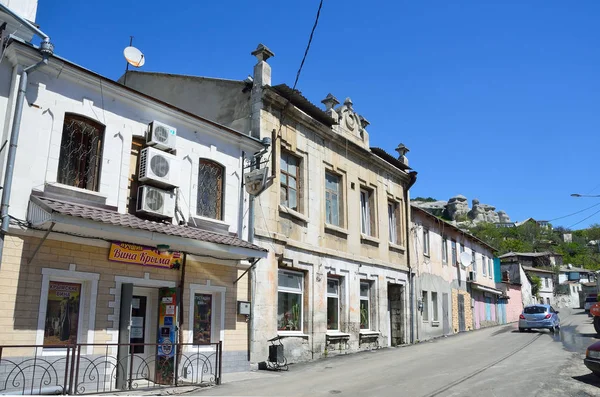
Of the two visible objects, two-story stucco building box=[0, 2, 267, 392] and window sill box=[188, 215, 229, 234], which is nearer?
two-story stucco building box=[0, 2, 267, 392]

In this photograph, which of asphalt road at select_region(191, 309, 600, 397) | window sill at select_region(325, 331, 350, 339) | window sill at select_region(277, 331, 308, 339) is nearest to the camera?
asphalt road at select_region(191, 309, 600, 397)

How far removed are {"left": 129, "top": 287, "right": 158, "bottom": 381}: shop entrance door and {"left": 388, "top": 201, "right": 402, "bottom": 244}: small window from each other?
1338 centimetres

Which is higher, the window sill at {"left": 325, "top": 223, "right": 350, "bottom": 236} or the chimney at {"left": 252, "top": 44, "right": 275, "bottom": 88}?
the chimney at {"left": 252, "top": 44, "right": 275, "bottom": 88}

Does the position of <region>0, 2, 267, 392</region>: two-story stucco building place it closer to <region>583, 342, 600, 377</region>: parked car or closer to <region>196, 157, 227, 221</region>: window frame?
<region>196, 157, 227, 221</region>: window frame

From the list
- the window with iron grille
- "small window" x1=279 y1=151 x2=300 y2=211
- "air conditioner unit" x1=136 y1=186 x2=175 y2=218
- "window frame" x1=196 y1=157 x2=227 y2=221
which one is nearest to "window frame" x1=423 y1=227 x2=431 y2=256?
"small window" x1=279 y1=151 x2=300 y2=211

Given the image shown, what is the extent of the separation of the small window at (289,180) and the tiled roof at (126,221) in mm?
3895

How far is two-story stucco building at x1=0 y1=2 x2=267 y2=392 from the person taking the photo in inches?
361

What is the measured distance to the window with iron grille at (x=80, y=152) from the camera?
1025cm

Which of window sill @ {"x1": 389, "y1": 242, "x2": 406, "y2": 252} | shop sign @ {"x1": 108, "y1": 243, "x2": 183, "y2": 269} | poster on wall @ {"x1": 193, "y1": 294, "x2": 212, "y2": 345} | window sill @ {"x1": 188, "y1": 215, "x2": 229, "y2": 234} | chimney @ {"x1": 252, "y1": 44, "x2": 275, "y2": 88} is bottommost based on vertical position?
poster on wall @ {"x1": 193, "y1": 294, "x2": 212, "y2": 345}

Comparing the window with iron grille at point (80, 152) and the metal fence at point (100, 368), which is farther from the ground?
the window with iron grille at point (80, 152)

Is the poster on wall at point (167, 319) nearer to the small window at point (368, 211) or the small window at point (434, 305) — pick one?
the small window at point (368, 211)

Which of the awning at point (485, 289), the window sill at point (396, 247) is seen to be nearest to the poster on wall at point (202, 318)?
the window sill at point (396, 247)

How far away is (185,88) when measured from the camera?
1694cm

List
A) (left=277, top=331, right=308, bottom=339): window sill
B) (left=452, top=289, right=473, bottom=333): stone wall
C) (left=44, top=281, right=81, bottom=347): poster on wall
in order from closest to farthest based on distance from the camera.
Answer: (left=44, top=281, right=81, bottom=347): poster on wall
(left=277, top=331, right=308, bottom=339): window sill
(left=452, top=289, right=473, bottom=333): stone wall
